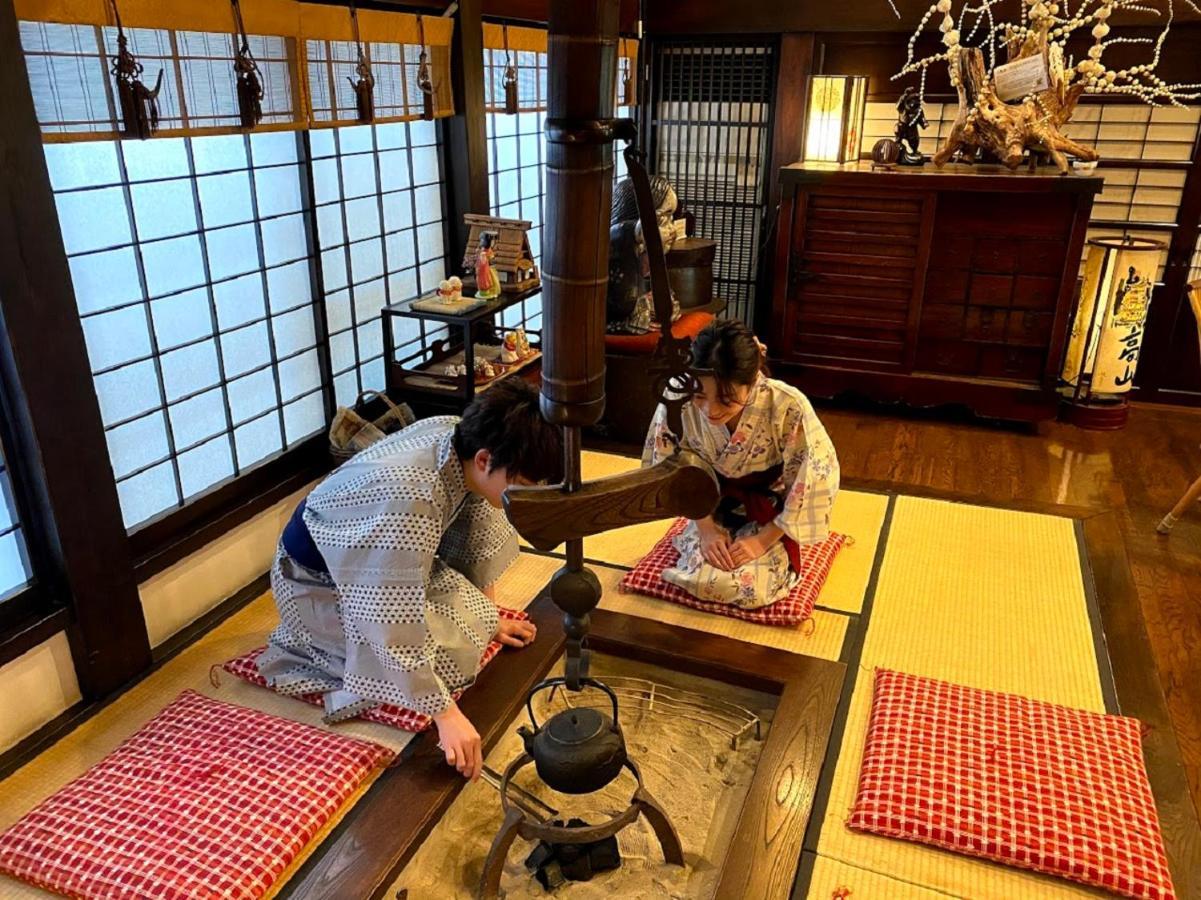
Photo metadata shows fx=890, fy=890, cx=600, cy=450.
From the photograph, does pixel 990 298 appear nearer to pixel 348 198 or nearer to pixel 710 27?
pixel 710 27

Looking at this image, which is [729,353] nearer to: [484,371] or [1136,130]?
[484,371]

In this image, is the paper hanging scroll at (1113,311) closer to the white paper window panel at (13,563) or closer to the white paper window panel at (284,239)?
the white paper window panel at (284,239)

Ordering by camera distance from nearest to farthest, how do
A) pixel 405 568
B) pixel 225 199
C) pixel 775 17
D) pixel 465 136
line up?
pixel 405 568 → pixel 225 199 → pixel 465 136 → pixel 775 17

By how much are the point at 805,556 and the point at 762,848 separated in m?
1.38

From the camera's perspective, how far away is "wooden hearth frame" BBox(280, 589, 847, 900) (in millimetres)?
1927

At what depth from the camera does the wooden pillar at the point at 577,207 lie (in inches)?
37.1

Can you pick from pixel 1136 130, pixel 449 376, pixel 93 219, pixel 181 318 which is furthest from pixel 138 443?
pixel 1136 130

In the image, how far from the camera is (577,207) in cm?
100

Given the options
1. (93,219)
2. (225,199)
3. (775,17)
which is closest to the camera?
(93,219)

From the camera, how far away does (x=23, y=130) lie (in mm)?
2197

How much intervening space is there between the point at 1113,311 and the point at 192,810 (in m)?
4.82

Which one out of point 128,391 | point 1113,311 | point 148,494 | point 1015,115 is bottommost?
point 148,494

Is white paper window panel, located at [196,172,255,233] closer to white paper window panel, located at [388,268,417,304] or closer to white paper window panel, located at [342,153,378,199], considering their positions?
white paper window panel, located at [342,153,378,199]

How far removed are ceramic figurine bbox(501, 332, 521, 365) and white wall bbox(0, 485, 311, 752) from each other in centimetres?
111
